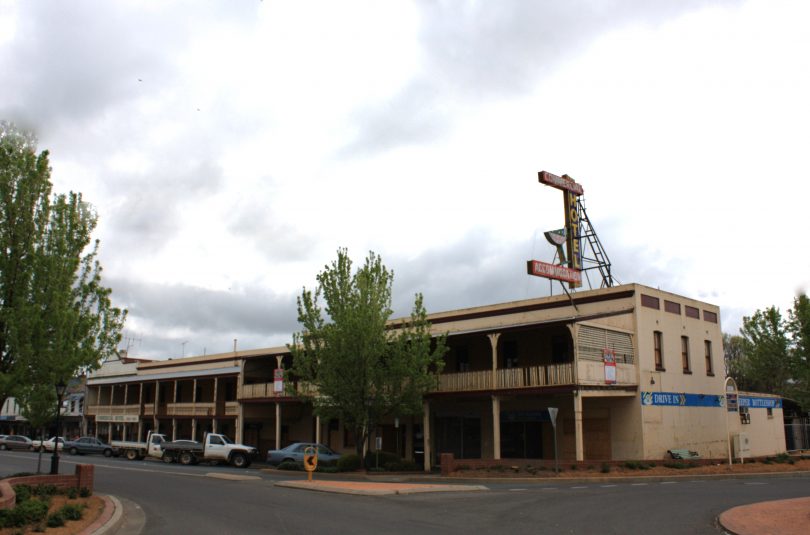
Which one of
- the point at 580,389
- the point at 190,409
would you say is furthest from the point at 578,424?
the point at 190,409

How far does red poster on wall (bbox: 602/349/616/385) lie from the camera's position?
1116 inches

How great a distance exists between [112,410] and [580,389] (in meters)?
42.8

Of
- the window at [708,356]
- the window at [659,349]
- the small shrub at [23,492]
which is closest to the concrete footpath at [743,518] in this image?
the small shrub at [23,492]

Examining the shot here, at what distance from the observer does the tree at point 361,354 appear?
29562 mm

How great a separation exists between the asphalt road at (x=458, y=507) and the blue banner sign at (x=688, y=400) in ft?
20.2

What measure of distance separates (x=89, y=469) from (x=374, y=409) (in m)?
13.2

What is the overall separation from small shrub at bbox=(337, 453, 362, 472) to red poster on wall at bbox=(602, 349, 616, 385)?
Result: 36.4ft

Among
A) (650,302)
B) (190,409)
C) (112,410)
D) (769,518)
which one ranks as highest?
(650,302)

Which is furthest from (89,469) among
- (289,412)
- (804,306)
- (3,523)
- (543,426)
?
(804,306)

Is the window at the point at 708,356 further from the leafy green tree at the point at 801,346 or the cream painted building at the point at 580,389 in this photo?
the leafy green tree at the point at 801,346

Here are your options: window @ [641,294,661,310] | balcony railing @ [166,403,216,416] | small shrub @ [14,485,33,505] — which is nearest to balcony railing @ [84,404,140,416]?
balcony railing @ [166,403,216,416]

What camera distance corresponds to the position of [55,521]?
43.8 ft

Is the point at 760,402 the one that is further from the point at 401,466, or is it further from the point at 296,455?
the point at 296,455

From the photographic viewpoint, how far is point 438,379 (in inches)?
1273
